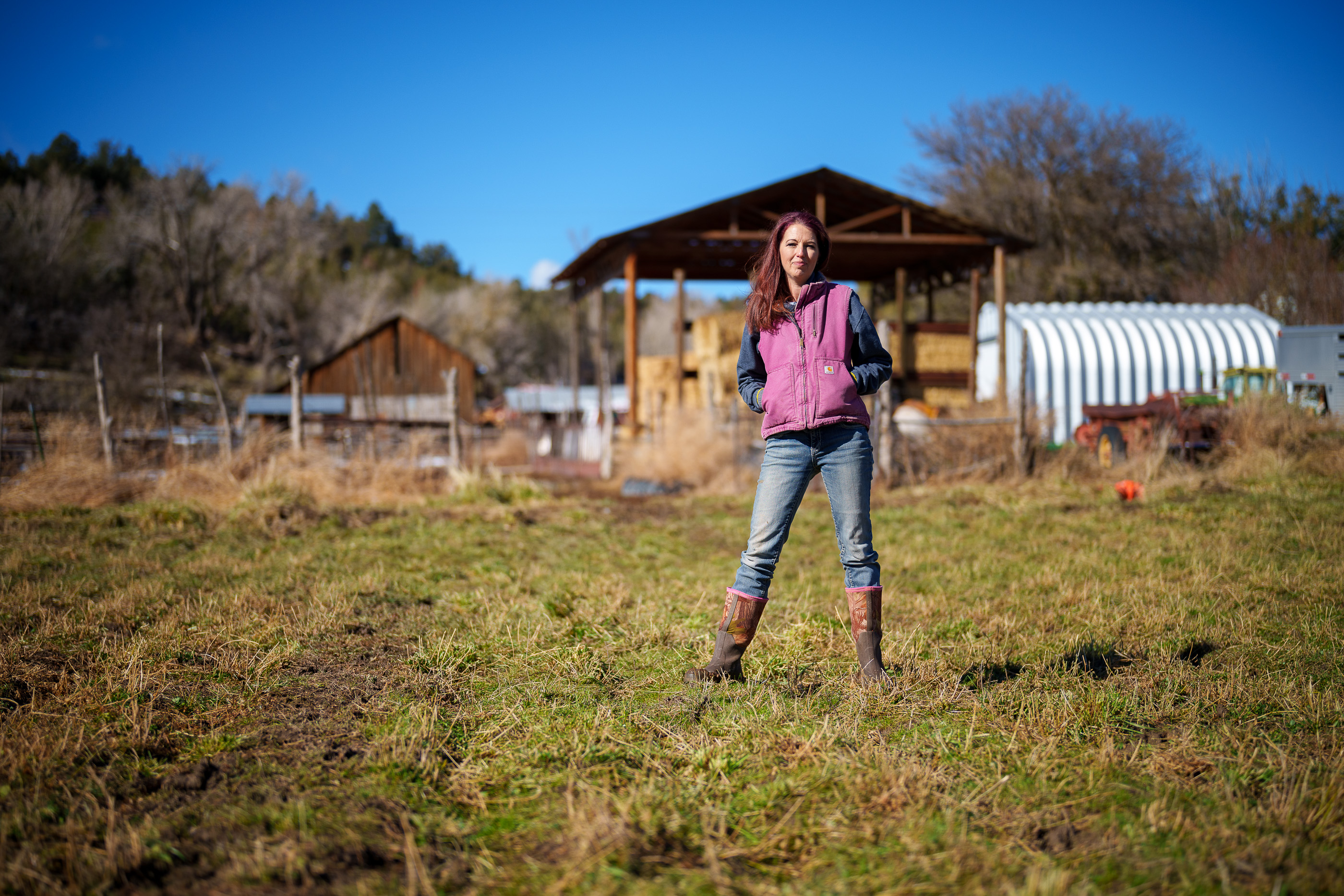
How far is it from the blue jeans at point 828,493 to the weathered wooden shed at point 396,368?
3681cm

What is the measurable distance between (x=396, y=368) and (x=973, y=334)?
28487mm

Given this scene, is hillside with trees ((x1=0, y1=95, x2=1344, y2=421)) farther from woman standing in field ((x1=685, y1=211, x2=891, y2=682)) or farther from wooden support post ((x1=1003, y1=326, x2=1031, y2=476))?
woman standing in field ((x1=685, y1=211, x2=891, y2=682))

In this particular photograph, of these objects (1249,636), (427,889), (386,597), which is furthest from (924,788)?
(386,597)

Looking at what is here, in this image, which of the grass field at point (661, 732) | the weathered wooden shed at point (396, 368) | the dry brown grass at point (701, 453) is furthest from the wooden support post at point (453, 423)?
the weathered wooden shed at point (396, 368)

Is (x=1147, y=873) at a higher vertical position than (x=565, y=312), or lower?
lower

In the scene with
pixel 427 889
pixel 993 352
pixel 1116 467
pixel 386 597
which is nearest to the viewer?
pixel 427 889

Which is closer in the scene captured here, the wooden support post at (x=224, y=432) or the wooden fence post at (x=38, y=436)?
the wooden fence post at (x=38, y=436)

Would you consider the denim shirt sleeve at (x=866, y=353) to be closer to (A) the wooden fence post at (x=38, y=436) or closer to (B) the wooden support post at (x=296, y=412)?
(B) the wooden support post at (x=296, y=412)

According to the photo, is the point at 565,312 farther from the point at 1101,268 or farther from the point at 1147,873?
the point at 1147,873

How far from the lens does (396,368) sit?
40219 mm

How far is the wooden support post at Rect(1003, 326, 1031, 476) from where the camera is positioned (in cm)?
1213

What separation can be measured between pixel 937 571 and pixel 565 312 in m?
76.1

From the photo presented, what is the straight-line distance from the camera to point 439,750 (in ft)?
9.39

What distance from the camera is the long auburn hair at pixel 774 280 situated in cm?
360
